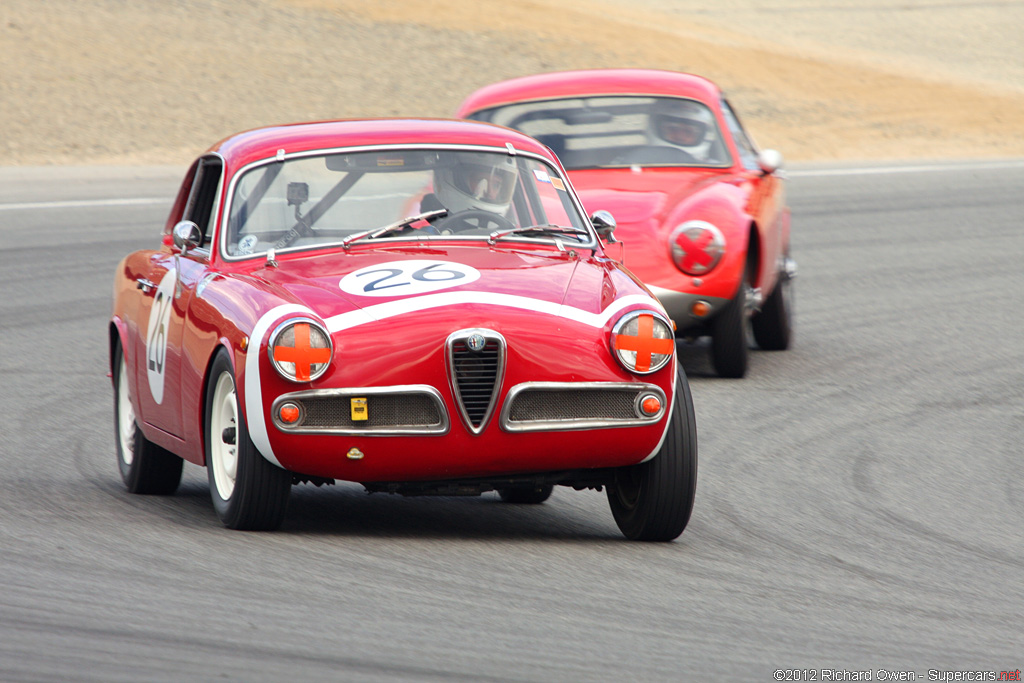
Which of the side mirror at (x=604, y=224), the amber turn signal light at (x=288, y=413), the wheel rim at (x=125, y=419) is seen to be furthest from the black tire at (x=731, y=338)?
the amber turn signal light at (x=288, y=413)

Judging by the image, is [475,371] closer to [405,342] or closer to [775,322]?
[405,342]

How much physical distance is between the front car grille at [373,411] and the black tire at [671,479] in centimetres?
80

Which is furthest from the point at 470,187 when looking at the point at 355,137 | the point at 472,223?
the point at 355,137

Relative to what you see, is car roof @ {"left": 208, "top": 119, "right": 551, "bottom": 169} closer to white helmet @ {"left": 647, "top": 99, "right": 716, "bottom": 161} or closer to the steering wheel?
the steering wheel

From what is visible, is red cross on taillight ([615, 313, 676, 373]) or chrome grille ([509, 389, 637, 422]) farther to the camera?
red cross on taillight ([615, 313, 676, 373])

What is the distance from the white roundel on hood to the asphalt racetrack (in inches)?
34.1

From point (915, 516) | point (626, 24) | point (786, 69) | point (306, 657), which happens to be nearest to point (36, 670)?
point (306, 657)

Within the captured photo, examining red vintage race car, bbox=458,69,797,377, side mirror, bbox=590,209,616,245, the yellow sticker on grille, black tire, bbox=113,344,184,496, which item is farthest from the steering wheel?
red vintage race car, bbox=458,69,797,377

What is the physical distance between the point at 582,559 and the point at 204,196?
2.60m

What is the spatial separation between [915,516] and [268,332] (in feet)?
8.98

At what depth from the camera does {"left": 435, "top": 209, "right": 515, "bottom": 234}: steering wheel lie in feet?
20.9

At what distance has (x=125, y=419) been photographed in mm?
7098

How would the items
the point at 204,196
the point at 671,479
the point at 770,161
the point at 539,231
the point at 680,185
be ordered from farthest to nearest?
1. the point at 770,161
2. the point at 680,185
3. the point at 204,196
4. the point at 539,231
5. the point at 671,479

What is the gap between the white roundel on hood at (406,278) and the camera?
216 inches
